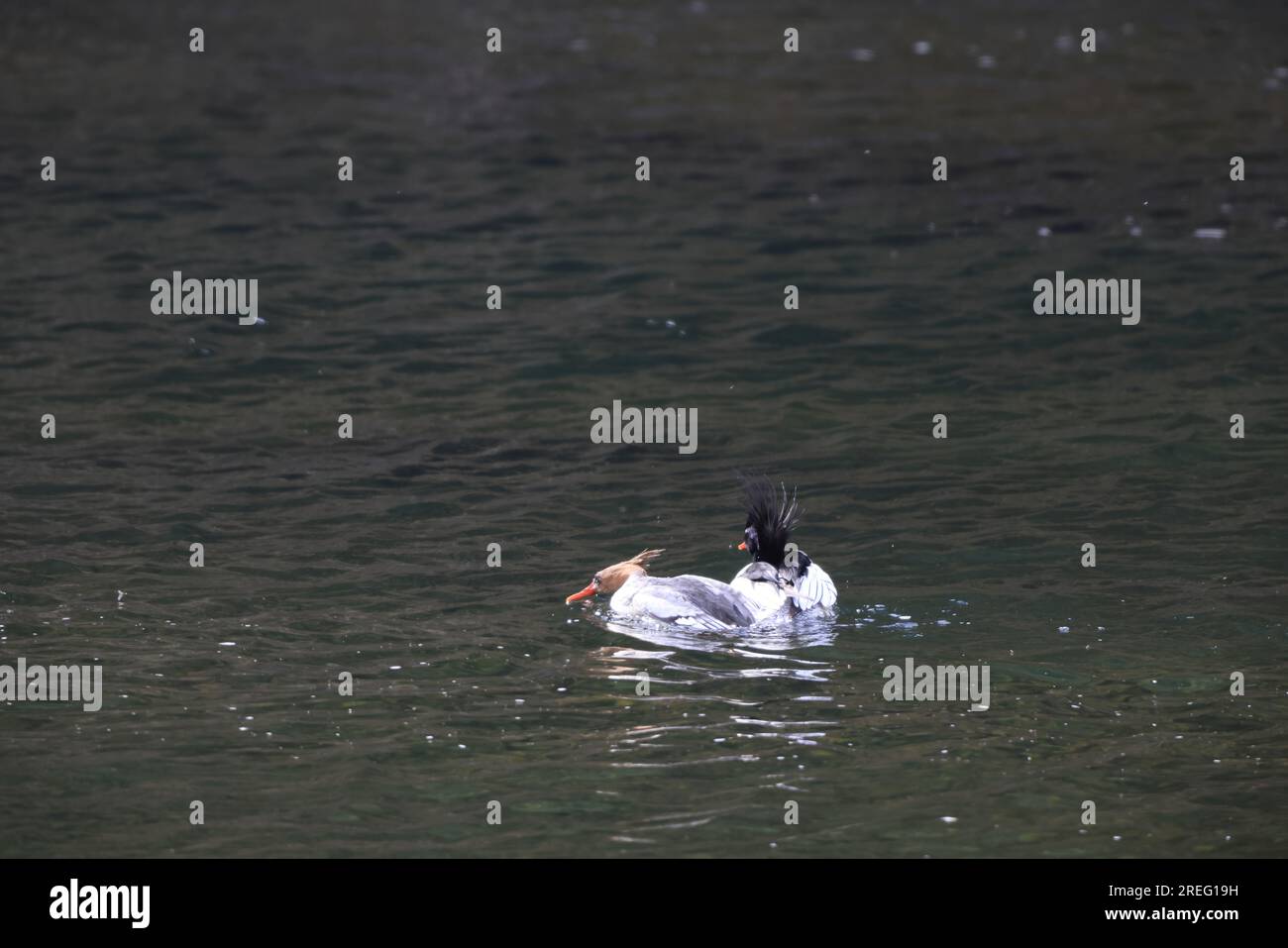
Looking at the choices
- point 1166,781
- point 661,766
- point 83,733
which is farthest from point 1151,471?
point 83,733

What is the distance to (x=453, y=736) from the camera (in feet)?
38.0

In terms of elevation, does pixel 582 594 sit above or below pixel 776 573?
below

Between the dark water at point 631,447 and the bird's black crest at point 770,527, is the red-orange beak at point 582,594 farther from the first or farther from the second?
the bird's black crest at point 770,527

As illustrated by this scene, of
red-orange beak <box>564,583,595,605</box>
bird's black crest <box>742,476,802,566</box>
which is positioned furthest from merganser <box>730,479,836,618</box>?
red-orange beak <box>564,583,595,605</box>

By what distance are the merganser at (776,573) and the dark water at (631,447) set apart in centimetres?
32

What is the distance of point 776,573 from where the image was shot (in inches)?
539

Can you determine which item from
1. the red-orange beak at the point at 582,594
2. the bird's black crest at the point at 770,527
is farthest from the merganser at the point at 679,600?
the bird's black crest at the point at 770,527

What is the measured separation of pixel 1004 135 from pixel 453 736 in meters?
20.4

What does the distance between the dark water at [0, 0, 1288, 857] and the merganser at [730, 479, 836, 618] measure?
0.32 meters

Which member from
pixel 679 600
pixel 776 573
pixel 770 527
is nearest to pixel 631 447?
pixel 770 527

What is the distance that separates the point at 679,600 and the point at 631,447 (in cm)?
489

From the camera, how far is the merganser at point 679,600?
13273 millimetres

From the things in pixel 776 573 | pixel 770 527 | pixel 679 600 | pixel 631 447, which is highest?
pixel 631 447

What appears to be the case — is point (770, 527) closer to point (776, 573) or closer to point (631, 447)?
point (776, 573)
